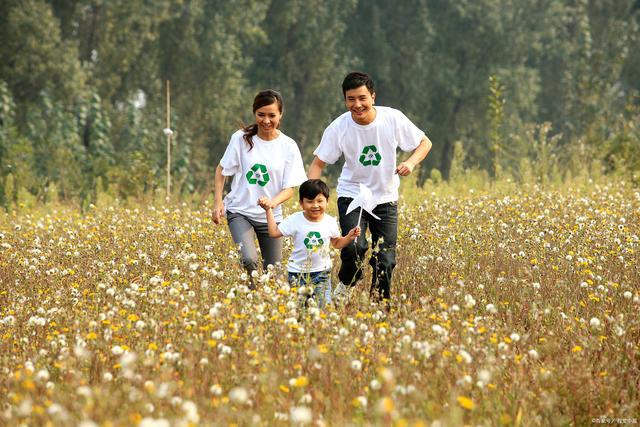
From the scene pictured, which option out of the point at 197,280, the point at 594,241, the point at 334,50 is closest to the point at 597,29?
the point at 334,50

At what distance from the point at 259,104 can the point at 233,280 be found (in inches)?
53.3

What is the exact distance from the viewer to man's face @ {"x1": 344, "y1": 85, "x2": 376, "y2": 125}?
7078 millimetres

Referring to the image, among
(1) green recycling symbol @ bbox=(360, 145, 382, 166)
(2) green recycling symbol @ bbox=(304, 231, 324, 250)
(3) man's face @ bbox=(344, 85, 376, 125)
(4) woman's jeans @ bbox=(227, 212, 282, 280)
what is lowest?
(4) woman's jeans @ bbox=(227, 212, 282, 280)

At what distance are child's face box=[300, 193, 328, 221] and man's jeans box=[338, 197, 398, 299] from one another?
0.38 meters

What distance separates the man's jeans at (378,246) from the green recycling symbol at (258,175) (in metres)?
0.60

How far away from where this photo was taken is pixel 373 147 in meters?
7.25

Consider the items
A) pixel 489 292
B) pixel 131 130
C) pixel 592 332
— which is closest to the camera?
pixel 592 332

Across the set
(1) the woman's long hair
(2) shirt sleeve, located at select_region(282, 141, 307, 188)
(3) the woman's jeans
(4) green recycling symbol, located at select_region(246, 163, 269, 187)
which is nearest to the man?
(2) shirt sleeve, located at select_region(282, 141, 307, 188)

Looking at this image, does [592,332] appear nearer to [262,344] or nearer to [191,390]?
[262,344]

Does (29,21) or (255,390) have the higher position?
Answer: (29,21)

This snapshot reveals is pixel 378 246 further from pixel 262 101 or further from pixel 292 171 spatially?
pixel 262 101

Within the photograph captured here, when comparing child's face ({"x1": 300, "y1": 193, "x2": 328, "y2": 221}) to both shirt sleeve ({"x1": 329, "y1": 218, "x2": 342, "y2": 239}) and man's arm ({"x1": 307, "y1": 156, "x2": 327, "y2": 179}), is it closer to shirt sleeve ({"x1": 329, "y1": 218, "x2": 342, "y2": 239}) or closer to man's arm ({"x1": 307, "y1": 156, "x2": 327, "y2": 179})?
shirt sleeve ({"x1": 329, "y1": 218, "x2": 342, "y2": 239})

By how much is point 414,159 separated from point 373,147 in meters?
0.36

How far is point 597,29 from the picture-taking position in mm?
40156
